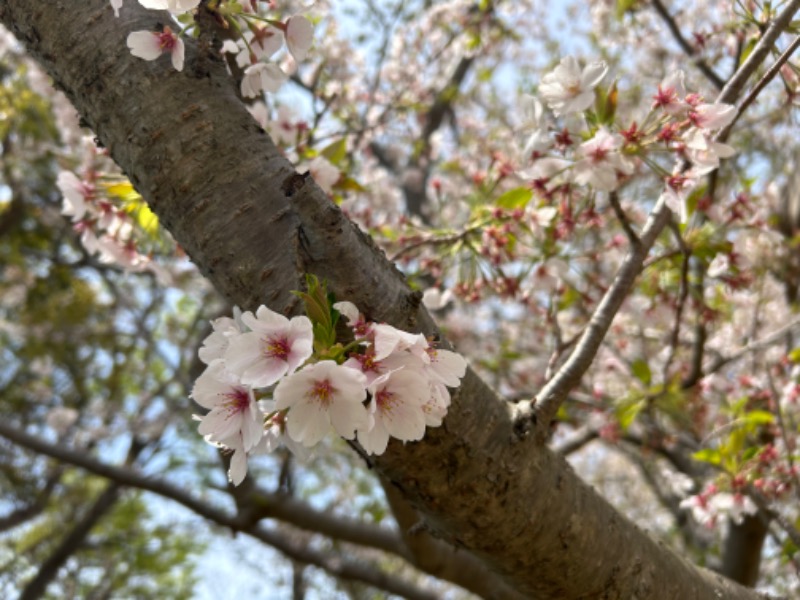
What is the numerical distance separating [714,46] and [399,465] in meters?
2.78

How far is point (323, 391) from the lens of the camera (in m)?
0.77

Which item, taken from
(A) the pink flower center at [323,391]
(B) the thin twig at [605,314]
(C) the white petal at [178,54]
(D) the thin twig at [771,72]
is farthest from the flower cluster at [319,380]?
(D) the thin twig at [771,72]

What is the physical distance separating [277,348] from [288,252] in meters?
0.19

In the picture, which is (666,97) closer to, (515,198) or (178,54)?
(515,198)

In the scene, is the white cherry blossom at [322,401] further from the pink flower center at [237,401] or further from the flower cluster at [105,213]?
the flower cluster at [105,213]

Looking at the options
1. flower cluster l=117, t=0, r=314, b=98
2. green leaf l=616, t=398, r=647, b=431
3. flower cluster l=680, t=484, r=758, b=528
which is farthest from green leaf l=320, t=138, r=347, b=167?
flower cluster l=680, t=484, r=758, b=528

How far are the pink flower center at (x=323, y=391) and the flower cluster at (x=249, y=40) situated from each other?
0.57 metres

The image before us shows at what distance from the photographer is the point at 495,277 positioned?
2039 millimetres

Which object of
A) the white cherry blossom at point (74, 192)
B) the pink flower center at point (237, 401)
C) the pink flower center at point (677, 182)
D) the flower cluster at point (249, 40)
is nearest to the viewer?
the pink flower center at point (237, 401)

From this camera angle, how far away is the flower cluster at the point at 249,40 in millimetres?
1019

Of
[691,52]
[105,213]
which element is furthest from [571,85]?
[691,52]

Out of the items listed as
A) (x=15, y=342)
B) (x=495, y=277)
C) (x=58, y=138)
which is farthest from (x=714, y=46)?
(x=15, y=342)

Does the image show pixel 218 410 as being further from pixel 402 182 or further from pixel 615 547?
pixel 402 182

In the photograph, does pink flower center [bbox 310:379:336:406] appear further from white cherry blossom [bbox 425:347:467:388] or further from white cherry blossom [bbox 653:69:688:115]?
white cherry blossom [bbox 653:69:688:115]
